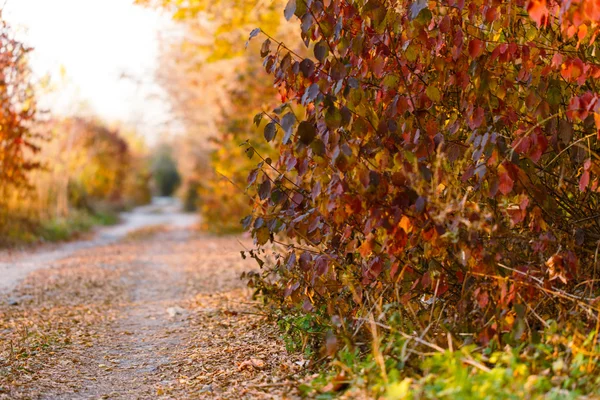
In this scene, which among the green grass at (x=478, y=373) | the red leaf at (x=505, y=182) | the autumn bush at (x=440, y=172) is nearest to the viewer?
the green grass at (x=478, y=373)

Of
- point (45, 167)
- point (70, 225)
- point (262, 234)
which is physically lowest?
point (70, 225)

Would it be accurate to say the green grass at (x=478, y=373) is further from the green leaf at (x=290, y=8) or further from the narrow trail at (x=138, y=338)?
the green leaf at (x=290, y=8)

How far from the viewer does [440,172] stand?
3445 mm

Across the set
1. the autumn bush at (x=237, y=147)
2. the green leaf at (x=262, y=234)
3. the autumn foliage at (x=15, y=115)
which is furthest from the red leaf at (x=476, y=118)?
the autumn bush at (x=237, y=147)

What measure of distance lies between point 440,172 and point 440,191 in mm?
233

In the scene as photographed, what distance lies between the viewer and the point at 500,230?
353 centimetres

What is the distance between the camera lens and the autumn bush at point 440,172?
333 centimetres

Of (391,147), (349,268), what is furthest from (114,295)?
(391,147)

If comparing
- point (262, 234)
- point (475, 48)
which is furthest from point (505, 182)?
point (262, 234)

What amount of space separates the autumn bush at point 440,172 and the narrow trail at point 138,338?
61 cm

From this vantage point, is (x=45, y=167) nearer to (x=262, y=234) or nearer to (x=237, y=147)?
(x=237, y=147)

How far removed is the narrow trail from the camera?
3939mm

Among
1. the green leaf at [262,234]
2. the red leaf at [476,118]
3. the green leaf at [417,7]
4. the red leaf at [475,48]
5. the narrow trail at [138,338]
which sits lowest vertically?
the narrow trail at [138,338]

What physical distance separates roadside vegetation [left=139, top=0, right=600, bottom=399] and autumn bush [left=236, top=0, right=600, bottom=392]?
0.01 meters
